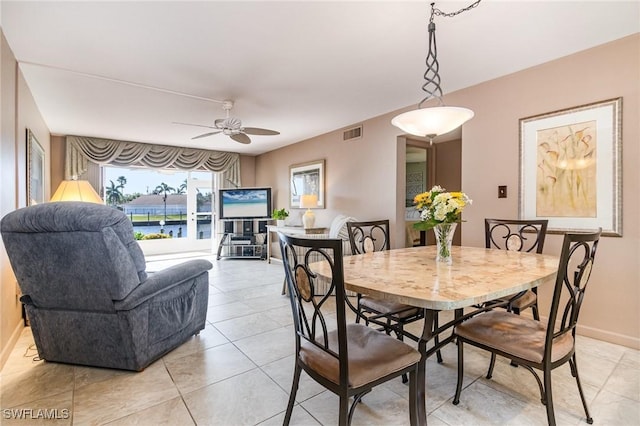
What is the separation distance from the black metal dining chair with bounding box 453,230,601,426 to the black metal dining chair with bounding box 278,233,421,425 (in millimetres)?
487

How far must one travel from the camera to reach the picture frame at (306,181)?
5449mm

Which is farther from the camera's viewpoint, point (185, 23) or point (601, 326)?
point (601, 326)

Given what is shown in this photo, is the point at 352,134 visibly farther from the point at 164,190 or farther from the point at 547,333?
the point at 164,190

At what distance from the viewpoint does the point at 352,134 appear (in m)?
4.79

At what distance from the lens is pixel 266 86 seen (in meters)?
3.28

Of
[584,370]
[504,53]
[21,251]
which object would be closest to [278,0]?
[504,53]

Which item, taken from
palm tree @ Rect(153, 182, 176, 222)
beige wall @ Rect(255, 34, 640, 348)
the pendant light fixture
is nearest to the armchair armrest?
the pendant light fixture

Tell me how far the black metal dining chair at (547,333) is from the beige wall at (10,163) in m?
3.09

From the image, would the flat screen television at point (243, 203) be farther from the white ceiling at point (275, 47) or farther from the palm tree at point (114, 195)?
the white ceiling at point (275, 47)

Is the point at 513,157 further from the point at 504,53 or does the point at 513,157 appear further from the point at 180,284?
the point at 180,284

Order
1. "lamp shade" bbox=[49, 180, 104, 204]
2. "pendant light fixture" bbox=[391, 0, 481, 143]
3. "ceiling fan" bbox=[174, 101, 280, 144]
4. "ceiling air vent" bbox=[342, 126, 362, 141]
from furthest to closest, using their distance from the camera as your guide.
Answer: "ceiling air vent" bbox=[342, 126, 362, 141] → "ceiling fan" bbox=[174, 101, 280, 144] → "lamp shade" bbox=[49, 180, 104, 204] → "pendant light fixture" bbox=[391, 0, 481, 143]

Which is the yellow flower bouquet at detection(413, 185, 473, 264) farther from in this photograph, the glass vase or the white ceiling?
the white ceiling

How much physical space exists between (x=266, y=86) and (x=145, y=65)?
1.13 metres

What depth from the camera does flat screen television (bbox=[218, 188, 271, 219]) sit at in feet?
21.9
